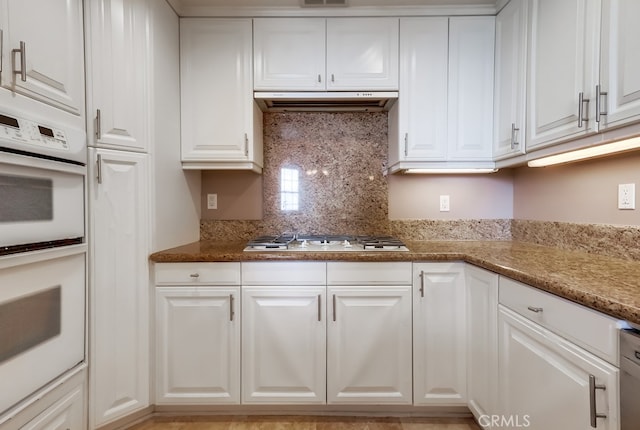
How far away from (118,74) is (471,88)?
6.44 ft

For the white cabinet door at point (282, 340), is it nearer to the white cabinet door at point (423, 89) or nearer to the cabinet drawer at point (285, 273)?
the cabinet drawer at point (285, 273)

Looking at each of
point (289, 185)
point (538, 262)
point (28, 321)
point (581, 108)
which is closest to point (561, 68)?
point (581, 108)

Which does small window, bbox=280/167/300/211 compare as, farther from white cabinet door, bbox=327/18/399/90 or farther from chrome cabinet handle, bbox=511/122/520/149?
chrome cabinet handle, bbox=511/122/520/149

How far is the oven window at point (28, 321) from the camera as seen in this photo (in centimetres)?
107

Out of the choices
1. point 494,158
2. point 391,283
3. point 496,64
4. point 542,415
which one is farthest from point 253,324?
point 496,64

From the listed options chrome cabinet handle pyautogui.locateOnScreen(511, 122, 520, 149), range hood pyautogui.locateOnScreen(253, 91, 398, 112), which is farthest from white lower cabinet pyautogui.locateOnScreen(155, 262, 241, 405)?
chrome cabinet handle pyautogui.locateOnScreen(511, 122, 520, 149)

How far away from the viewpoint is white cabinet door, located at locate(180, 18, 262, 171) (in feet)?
6.32

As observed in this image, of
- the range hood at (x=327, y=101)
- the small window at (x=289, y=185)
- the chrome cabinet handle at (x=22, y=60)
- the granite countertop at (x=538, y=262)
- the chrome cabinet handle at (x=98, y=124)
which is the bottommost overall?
the granite countertop at (x=538, y=262)

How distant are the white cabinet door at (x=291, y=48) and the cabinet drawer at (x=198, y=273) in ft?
3.84

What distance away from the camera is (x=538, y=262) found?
135 cm

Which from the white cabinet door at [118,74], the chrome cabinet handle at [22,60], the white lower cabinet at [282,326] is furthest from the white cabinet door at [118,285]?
the white lower cabinet at [282,326]

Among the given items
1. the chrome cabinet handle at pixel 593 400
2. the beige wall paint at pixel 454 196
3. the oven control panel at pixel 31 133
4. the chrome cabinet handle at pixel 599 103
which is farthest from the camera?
the beige wall paint at pixel 454 196

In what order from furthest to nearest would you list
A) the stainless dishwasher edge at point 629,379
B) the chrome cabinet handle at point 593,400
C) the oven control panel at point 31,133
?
1. the oven control panel at point 31,133
2. the chrome cabinet handle at point 593,400
3. the stainless dishwasher edge at point 629,379

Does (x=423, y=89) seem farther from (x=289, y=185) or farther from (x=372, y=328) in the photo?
(x=372, y=328)
